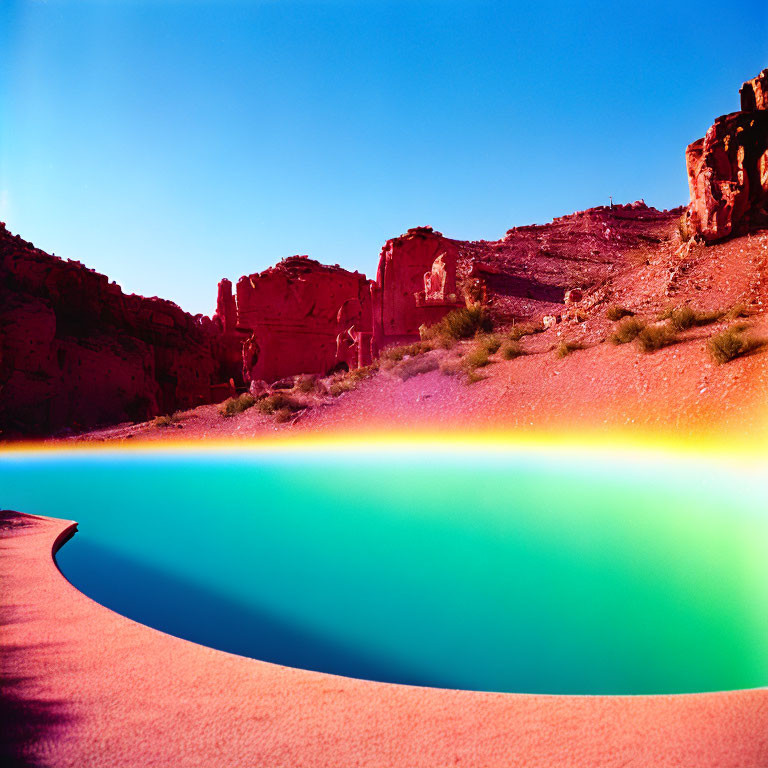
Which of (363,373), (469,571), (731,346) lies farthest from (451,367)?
(469,571)

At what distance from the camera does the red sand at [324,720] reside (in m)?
2.44

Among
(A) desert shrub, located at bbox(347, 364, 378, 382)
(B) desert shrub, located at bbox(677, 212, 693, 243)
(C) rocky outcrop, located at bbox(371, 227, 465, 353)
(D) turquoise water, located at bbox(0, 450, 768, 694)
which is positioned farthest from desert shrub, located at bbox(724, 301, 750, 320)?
(A) desert shrub, located at bbox(347, 364, 378, 382)

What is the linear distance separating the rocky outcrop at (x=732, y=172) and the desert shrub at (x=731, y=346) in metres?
11.1

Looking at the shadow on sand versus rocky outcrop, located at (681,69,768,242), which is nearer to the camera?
the shadow on sand

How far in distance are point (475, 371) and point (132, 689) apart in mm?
15302

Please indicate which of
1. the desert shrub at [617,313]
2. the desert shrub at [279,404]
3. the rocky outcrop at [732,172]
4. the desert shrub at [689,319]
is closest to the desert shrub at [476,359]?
the desert shrub at [617,313]

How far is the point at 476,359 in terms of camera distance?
59.8 feet

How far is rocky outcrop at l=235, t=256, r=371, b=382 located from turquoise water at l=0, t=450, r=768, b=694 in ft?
65.7

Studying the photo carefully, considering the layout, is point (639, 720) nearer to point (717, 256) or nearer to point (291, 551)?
point (291, 551)

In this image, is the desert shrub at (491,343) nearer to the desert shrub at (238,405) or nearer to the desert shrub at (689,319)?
the desert shrub at (689,319)

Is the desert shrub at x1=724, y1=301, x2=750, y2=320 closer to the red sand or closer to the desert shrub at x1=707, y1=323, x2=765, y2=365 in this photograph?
the desert shrub at x1=707, y1=323, x2=765, y2=365

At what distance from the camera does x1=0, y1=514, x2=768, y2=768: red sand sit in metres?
2.44

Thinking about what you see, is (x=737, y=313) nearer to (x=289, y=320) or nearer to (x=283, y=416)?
(x=283, y=416)

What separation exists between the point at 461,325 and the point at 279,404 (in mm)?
7273
